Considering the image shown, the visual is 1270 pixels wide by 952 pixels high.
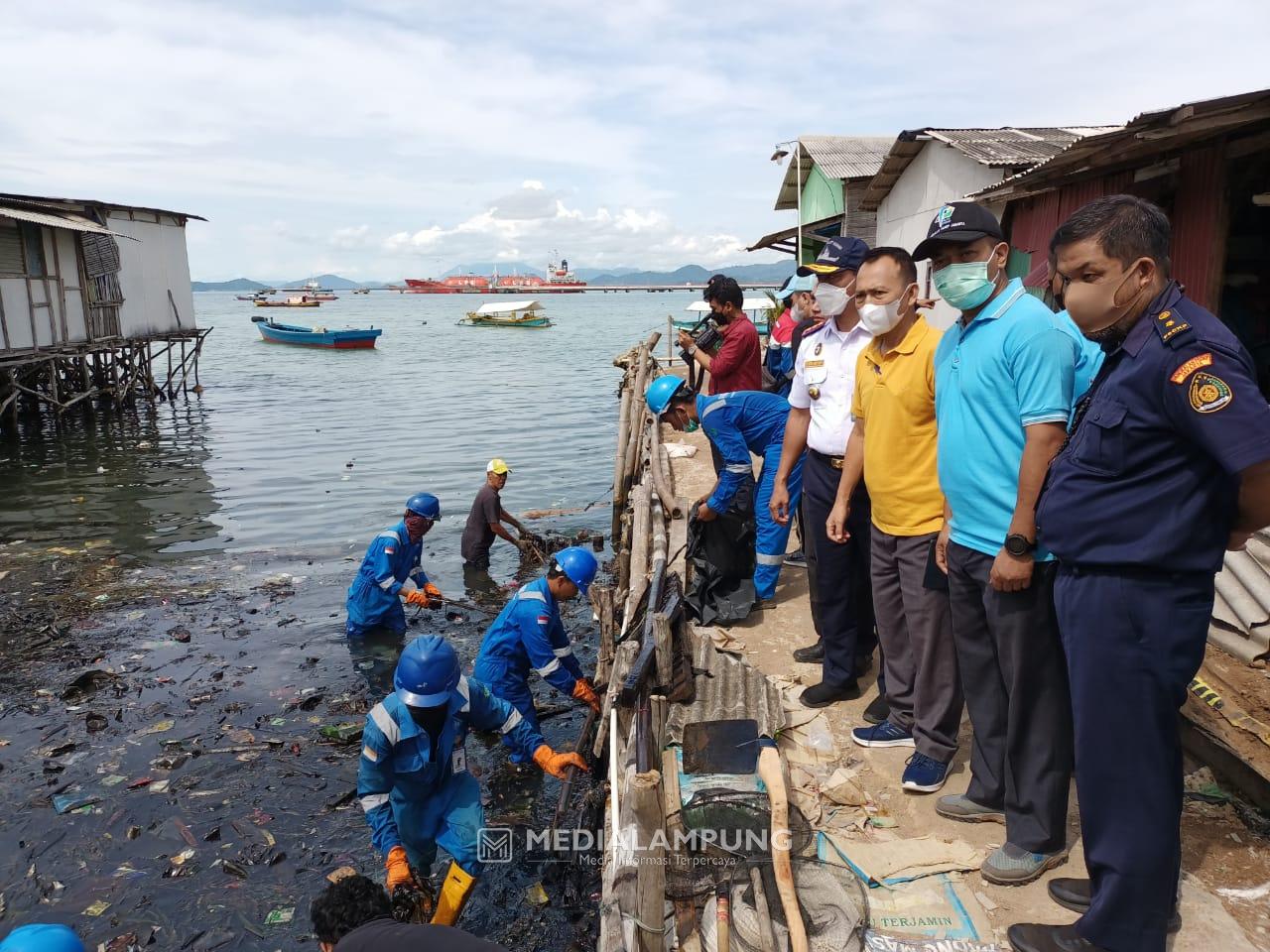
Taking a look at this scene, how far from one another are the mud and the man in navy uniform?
2.70m

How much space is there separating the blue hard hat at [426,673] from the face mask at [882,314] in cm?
235

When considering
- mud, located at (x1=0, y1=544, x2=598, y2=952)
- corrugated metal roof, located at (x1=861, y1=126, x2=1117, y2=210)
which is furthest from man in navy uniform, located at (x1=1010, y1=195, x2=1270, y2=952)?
corrugated metal roof, located at (x1=861, y1=126, x2=1117, y2=210)

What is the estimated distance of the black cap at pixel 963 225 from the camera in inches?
115

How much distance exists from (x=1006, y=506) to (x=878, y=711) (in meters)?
1.69

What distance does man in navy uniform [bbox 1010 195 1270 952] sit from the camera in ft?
6.82

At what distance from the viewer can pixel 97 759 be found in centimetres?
588

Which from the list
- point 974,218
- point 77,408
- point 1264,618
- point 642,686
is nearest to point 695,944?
point 642,686

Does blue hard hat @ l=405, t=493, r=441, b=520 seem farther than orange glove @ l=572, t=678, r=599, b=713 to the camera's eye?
Yes

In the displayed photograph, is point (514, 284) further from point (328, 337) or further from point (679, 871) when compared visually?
point (679, 871)

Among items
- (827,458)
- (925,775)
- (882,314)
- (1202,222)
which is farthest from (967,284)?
(1202,222)

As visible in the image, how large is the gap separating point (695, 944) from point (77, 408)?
25112 millimetres

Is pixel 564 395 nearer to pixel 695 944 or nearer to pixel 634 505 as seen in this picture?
pixel 634 505

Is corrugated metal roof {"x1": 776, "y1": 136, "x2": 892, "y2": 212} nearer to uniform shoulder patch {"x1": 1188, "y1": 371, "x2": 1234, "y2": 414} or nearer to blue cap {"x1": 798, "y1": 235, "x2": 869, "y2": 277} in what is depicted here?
blue cap {"x1": 798, "y1": 235, "x2": 869, "y2": 277}

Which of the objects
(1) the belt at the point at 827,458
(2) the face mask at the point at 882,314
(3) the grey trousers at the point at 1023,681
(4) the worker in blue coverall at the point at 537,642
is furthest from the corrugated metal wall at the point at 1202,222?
(4) the worker in blue coverall at the point at 537,642
